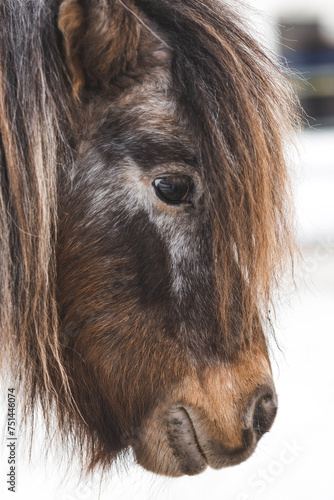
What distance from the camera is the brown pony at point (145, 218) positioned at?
73 cm

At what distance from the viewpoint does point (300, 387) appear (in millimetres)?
2127

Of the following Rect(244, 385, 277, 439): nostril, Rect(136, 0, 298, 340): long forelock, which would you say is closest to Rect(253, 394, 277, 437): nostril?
Rect(244, 385, 277, 439): nostril

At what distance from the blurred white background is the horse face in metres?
0.18

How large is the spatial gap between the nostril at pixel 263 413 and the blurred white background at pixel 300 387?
16cm

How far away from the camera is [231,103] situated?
766mm

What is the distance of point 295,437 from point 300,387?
451 millimetres

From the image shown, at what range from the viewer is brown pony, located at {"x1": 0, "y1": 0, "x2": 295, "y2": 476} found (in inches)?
28.8

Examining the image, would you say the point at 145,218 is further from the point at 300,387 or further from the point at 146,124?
the point at 300,387

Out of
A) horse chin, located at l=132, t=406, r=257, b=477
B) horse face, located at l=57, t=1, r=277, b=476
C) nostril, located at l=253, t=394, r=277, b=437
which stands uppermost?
horse face, located at l=57, t=1, r=277, b=476

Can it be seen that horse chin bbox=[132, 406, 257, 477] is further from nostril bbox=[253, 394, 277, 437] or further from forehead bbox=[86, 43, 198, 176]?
forehead bbox=[86, 43, 198, 176]

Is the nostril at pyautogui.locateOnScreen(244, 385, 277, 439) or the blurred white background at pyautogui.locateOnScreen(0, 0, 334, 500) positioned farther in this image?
the blurred white background at pyautogui.locateOnScreen(0, 0, 334, 500)

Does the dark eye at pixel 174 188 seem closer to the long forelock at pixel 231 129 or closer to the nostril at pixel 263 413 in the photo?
the long forelock at pixel 231 129

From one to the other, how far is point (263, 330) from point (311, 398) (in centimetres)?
136

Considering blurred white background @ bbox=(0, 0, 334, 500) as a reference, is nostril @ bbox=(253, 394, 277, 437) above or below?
above
